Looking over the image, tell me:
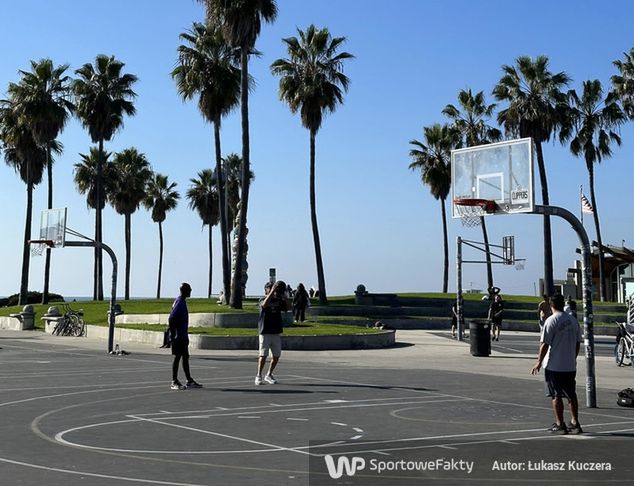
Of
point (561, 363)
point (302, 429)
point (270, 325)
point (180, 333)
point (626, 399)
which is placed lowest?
point (302, 429)

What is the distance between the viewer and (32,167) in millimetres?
66688

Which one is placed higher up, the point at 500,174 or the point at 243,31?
the point at 243,31

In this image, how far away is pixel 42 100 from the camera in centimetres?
5909

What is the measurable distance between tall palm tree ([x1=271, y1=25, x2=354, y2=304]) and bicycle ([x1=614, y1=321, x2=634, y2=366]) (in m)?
30.7

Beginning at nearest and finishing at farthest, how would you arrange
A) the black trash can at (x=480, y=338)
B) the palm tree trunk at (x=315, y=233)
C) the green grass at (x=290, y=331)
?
the black trash can at (x=480, y=338), the green grass at (x=290, y=331), the palm tree trunk at (x=315, y=233)

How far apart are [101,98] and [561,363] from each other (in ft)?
179

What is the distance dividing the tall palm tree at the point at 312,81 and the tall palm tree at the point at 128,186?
2798cm

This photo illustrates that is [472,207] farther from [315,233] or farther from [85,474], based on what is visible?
[315,233]

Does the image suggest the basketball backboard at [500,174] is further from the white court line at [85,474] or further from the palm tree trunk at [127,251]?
the palm tree trunk at [127,251]

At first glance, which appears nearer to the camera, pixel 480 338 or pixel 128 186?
pixel 480 338

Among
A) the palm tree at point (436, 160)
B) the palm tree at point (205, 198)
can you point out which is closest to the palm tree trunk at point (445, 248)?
the palm tree at point (436, 160)

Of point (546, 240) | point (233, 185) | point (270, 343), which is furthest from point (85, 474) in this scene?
point (233, 185)

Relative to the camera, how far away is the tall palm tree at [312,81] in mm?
53250

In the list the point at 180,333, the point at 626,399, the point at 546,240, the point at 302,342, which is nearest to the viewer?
the point at 626,399
